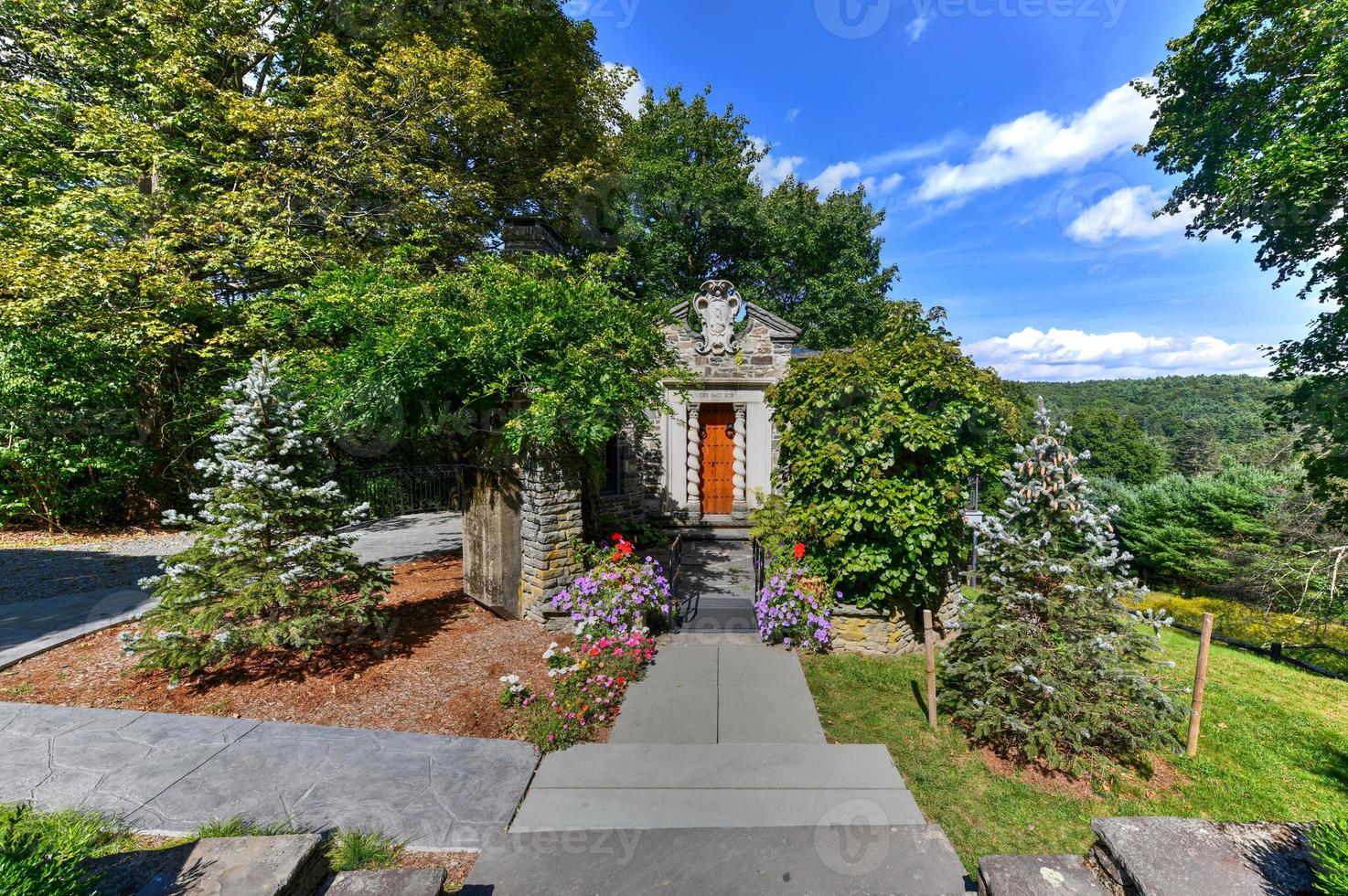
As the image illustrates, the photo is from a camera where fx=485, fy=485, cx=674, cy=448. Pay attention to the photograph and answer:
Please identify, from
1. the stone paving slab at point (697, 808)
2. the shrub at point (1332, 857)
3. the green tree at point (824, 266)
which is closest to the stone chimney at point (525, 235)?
the stone paving slab at point (697, 808)

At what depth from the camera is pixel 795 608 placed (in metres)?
5.48

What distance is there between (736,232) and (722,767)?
17.1 m

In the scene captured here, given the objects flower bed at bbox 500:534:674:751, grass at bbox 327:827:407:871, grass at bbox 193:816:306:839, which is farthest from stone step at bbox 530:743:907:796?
grass at bbox 193:816:306:839

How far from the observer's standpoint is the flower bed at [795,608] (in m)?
5.46

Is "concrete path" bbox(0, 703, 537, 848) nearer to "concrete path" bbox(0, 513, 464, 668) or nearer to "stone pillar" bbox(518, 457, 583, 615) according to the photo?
"concrete path" bbox(0, 513, 464, 668)

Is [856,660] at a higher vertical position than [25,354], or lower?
lower

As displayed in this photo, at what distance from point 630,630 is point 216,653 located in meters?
3.68

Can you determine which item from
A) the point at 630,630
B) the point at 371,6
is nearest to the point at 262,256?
the point at 371,6

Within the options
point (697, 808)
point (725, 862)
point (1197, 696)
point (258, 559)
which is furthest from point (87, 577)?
point (1197, 696)

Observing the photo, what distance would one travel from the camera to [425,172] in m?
9.70

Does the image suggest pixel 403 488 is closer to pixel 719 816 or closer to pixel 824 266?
pixel 719 816

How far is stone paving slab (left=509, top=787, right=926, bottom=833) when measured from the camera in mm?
2951

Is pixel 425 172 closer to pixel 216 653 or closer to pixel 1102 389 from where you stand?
pixel 216 653

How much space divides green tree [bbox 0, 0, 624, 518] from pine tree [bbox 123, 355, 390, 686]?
4663mm
